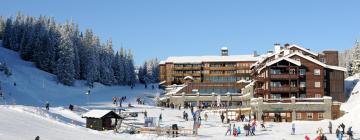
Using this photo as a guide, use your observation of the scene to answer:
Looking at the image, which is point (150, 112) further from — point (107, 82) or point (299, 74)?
point (107, 82)

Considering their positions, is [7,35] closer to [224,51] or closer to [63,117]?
[224,51]

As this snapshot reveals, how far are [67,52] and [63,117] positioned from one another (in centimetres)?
6028

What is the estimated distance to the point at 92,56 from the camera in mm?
122125

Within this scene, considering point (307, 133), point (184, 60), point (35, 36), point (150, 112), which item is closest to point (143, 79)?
point (184, 60)

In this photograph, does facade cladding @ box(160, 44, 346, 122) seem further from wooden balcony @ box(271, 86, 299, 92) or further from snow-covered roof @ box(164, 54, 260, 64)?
snow-covered roof @ box(164, 54, 260, 64)

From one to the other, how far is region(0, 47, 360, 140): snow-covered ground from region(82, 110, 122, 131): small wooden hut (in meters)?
1.40

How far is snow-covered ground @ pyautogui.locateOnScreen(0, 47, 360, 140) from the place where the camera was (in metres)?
35.2

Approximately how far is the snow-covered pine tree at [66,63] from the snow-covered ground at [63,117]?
7.94 feet

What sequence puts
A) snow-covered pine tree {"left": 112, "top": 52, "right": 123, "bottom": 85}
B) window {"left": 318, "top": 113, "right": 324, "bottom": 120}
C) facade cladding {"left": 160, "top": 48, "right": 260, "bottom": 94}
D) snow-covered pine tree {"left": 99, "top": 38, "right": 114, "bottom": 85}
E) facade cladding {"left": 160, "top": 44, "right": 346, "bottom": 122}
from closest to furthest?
window {"left": 318, "top": 113, "right": 324, "bottom": 120}, facade cladding {"left": 160, "top": 44, "right": 346, "bottom": 122}, snow-covered pine tree {"left": 99, "top": 38, "right": 114, "bottom": 85}, facade cladding {"left": 160, "top": 48, "right": 260, "bottom": 94}, snow-covered pine tree {"left": 112, "top": 52, "right": 123, "bottom": 85}

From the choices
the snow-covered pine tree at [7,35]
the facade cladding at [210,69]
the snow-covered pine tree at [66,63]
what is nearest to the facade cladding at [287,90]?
the snow-covered pine tree at [66,63]

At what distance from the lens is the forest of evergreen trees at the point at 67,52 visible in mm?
110438

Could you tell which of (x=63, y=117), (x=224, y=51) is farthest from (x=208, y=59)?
(x=63, y=117)

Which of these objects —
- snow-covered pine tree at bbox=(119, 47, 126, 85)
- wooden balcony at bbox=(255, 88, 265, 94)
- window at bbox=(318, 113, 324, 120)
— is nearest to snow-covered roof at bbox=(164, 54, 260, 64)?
snow-covered pine tree at bbox=(119, 47, 126, 85)

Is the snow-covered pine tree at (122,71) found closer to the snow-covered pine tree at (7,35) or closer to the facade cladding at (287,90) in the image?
the snow-covered pine tree at (7,35)
